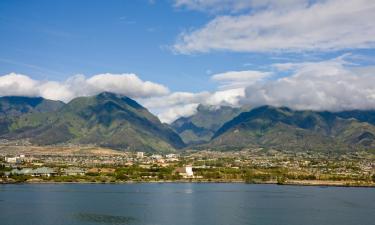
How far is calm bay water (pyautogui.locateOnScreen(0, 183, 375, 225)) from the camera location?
68562 millimetres

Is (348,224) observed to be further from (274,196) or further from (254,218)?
(274,196)

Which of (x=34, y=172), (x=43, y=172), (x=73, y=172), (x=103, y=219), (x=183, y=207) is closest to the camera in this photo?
(x=103, y=219)

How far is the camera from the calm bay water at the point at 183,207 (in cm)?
6856

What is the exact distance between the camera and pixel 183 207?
268 feet

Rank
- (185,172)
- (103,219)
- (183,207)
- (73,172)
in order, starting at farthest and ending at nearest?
(185,172)
(73,172)
(183,207)
(103,219)

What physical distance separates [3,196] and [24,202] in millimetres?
11877

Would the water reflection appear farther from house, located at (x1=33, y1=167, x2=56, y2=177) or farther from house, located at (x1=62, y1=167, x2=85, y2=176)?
house, located at (x1=62, y1=167, x2=85, y2=176)

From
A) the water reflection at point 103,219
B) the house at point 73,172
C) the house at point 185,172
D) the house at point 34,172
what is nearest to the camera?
the water reflection at point 103,219

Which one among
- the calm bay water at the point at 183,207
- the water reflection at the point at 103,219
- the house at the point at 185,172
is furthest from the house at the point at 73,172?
the water reflection at the point at 103,219

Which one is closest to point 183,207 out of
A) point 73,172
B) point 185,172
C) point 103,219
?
point 103,219

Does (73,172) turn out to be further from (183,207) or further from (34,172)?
(183,207)

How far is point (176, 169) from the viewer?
542 ft

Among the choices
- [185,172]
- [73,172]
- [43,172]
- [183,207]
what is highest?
[43,172]

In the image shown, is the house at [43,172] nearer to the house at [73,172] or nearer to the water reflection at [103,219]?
the house at [73,172]
